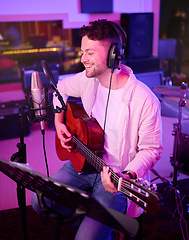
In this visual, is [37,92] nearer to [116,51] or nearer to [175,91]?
[116,51]

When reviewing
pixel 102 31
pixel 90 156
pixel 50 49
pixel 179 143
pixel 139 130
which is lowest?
pixel 179 143

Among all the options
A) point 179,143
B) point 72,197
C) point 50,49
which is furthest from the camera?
point 50,49

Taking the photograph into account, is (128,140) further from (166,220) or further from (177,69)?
(177,69)

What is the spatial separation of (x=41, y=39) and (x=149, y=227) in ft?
11.4

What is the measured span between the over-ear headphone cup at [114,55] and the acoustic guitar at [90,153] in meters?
0.42

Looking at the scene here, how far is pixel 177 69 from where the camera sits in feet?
23.1

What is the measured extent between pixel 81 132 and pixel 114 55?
55 centimetres

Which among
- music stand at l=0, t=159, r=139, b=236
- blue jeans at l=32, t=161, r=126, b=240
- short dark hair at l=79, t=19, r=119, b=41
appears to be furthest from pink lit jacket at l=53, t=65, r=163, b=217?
music stand at l=0, t=159, r=139, b=236

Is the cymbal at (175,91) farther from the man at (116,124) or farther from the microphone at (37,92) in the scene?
the microphone at (37,92)

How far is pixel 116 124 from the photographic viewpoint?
1624 millimetres

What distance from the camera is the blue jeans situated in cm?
132

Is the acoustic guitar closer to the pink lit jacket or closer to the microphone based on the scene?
the pink lit jacket

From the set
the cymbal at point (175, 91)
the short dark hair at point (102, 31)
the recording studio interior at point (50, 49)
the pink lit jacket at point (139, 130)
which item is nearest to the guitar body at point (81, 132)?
the pink lit jacket at point (139, 130)

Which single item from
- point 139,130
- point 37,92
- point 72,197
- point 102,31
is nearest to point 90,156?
point 139,130
